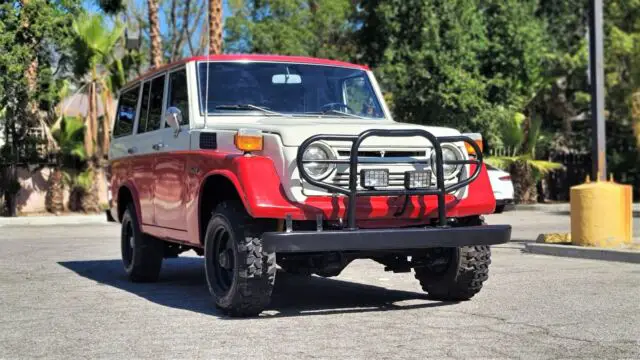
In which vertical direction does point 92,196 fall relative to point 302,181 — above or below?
below

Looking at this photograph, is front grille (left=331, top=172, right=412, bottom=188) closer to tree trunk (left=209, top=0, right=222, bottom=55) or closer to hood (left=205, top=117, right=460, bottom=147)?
hood (left=205, top=117, right=460, bottom=147)

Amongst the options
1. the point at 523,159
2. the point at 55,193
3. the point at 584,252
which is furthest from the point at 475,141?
the point at 523,159

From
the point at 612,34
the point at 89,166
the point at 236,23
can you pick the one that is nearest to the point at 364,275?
the point at 89,166

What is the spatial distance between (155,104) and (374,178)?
11.0 ft

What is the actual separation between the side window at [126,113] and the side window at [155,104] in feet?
1.94

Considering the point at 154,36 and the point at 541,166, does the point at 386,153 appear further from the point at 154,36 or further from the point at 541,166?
the point at 154,36

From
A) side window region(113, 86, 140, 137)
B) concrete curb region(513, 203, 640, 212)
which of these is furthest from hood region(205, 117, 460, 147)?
concrete curb region(513, 203, 640, 212)

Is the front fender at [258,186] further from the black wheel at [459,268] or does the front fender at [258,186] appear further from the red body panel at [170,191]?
the black wheel at [459,268]

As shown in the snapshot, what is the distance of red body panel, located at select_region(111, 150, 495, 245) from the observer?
7.17 metres

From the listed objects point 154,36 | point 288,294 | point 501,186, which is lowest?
point 288,294

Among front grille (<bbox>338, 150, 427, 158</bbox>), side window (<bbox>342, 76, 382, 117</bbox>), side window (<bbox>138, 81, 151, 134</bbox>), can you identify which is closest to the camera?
front grille (<bbox>338, 150, 427, 158</bbox>)

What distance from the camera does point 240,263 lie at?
24.0 feet

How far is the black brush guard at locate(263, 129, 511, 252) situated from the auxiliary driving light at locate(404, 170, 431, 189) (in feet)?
0.14

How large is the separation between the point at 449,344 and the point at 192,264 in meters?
6.75
